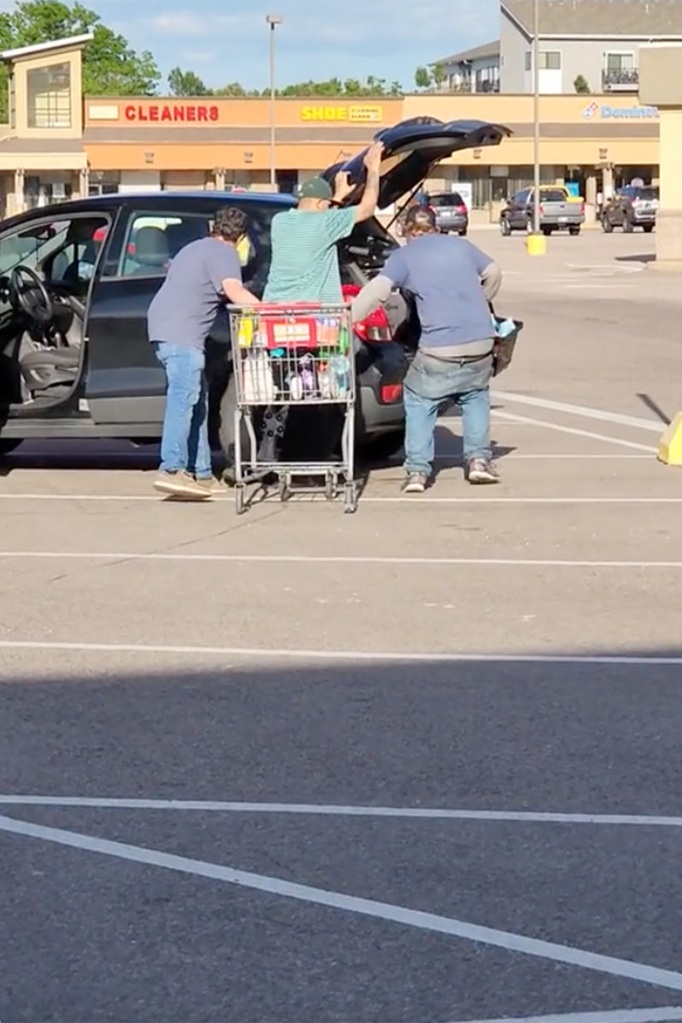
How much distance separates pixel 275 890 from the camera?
5066mm

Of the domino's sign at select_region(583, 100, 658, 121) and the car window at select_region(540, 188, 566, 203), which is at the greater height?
the domino's sign at select_region(583, 100, 658, 121)

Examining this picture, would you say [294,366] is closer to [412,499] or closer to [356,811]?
[412,499]

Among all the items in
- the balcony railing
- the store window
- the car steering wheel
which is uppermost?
the balcony railing

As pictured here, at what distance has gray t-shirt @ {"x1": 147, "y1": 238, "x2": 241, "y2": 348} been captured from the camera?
1131cm

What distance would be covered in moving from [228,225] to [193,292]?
482 mm

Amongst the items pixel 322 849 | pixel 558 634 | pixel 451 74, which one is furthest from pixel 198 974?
pixel 451 74

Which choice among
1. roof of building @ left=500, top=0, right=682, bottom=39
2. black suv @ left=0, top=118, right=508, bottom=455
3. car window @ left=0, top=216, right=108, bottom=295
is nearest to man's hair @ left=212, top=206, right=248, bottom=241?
black suv @ left=0, top=118, right=508, bottom=455

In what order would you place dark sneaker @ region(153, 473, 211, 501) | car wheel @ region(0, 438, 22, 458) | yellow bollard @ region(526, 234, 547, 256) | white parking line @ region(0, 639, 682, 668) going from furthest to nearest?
yellow bollard @ region(526, 234, 547, 256) → car wheel @ region(0, 438, 22, 458) → dark sneaker @ region(153, 473, 211, 501) → white parking line @ region(0, 639, 682, 668)

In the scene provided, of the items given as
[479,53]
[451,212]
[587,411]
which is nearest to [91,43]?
[479,53]

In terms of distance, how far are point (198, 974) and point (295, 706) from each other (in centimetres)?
254

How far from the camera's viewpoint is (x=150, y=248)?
12.4m

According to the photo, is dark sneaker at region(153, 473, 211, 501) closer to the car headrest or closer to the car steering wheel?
the car headrest

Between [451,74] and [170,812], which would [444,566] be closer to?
[170,812]

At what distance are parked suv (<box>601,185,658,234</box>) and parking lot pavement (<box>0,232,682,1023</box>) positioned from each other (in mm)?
58915
